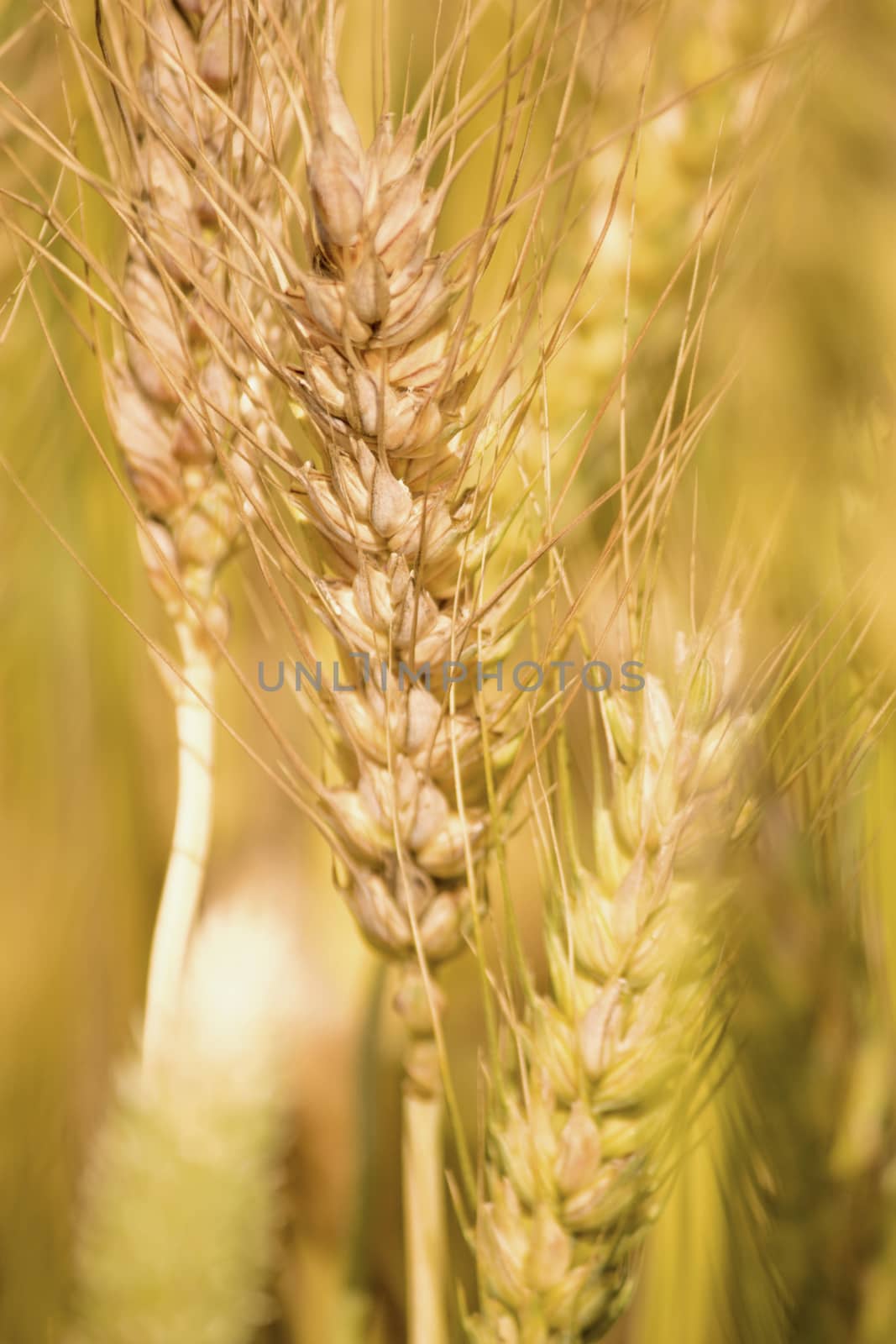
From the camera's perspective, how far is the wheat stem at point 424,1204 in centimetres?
34

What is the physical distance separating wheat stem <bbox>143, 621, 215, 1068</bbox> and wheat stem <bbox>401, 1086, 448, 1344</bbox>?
0.10 metres

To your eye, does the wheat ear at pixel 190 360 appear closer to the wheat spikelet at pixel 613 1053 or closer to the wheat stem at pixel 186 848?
the wheat stem at pixel 186 848

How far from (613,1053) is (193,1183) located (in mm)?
151

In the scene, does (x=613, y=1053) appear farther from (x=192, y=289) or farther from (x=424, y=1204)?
(x=192, y=289)

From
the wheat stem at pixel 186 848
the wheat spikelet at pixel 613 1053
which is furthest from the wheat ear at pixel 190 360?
the wheat spikelet at pixel 613 1053

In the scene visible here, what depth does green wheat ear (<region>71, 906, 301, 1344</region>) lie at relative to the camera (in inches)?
13.6

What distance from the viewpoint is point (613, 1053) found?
31cm

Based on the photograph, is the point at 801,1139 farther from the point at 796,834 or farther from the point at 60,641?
the point at 60,641

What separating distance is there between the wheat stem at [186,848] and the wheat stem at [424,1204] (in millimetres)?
96

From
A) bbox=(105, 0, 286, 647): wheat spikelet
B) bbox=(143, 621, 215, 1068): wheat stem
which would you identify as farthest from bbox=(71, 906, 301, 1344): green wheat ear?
bbox=(105, 0, 286, 647): wheat spikelet

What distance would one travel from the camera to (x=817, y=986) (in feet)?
0.70

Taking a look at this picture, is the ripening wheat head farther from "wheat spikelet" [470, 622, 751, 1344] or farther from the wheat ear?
"wheat spikelet" [470, 622, 751, 1344]

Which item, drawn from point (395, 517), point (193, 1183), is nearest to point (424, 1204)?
point (193, 1183)

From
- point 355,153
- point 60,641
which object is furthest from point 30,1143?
point 355,153
